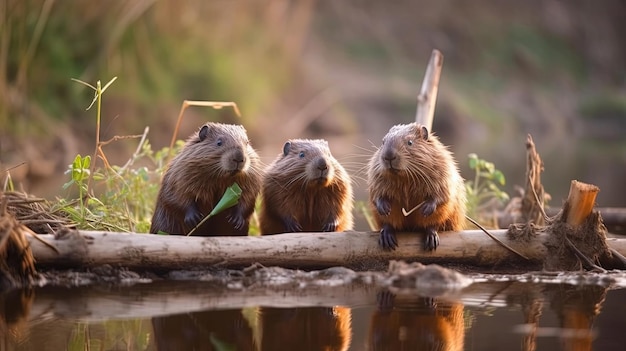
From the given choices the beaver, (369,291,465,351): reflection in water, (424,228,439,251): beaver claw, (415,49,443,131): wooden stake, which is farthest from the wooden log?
(415,49,443,131): wooden stake

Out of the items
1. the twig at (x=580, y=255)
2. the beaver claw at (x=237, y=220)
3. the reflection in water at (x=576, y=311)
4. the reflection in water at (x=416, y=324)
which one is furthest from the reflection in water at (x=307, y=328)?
the twig at (x=580, y=255)

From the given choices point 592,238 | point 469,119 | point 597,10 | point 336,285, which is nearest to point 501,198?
point 592,238

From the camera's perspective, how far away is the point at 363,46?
68.2 feet

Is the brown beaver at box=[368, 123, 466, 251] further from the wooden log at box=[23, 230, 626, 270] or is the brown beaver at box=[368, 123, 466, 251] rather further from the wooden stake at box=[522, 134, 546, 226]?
the wooden stake at box=[522, 134, 546, 226]

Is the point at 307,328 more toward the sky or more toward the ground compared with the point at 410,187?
more toward the ground

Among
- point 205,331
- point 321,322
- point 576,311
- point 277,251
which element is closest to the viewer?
point 205,331

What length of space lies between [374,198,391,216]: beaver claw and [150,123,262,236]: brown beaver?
2.21 feet

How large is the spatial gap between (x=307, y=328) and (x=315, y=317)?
0.20m

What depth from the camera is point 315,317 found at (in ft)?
11.4

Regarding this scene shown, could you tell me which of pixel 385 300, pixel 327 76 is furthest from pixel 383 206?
pixel 327 76

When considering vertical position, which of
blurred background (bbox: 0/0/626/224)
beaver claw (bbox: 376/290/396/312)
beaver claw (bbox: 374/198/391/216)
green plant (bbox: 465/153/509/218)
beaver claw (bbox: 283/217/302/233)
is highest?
blurred background (bbox: 0/0/626/224)

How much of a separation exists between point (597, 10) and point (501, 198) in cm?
1925

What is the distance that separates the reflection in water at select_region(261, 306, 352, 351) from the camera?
302 centimetres

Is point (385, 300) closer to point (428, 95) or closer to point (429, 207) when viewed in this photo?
point (429, 207)
